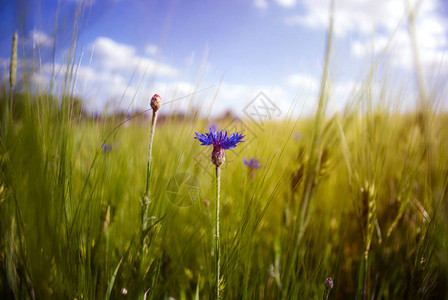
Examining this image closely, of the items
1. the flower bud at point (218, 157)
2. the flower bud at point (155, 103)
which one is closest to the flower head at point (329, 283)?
the flower bud at point (218, 157)

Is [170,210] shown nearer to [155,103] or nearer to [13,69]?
[155,103]

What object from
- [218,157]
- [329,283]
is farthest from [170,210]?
[329,283]

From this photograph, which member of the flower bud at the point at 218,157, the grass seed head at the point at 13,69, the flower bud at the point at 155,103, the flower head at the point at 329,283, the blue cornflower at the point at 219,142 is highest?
the grass seed head at the point at 13,69

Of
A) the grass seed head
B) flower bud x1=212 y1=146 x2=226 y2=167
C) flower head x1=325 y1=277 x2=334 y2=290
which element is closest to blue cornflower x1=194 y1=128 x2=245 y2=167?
flower bud x1=212 y1=146 x2=226 y2=167

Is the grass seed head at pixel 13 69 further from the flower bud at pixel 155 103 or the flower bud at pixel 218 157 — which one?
the flower bud at pixel 218 157

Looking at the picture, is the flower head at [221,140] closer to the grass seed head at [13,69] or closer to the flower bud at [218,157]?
the flower bud at [218,157]

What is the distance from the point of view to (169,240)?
0.87 m

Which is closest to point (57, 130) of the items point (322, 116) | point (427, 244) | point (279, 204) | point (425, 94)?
point (322, 116)

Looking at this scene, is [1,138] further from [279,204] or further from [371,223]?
[279,204]

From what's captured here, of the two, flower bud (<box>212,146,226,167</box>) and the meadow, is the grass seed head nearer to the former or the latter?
the meadow

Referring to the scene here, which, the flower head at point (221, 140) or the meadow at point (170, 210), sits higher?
the flower head at point (221, 140)

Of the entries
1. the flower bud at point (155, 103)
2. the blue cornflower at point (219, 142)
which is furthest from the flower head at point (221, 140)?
the flower bud at point (155, 103)

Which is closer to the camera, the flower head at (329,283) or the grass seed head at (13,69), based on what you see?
the flower head at (329,283)

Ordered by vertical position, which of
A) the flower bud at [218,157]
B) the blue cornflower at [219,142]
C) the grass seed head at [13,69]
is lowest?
the flower bud at [218,157]
